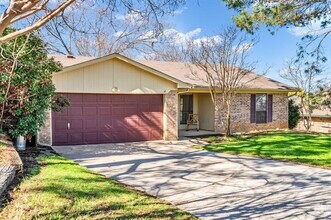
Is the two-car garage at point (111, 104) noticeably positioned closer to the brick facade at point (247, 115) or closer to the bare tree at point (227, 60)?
the bare tree at point (227, 60)

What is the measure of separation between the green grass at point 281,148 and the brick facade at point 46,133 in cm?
609

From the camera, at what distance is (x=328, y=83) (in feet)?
73.7

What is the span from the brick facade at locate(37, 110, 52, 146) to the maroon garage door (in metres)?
0.21

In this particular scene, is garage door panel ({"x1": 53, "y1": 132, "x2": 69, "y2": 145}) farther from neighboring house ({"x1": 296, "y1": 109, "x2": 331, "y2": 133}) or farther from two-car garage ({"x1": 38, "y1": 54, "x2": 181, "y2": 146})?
neighboring house ({"x1": 296, "y1": 109, "x2": 331, "y2": 133})

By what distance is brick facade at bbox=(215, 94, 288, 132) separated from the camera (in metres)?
18.4

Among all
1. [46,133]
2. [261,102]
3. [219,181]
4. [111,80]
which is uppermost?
[111,80]

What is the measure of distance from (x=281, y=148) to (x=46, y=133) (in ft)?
30.0

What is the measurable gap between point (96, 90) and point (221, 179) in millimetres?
7611

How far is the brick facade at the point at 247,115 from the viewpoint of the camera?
18.4m

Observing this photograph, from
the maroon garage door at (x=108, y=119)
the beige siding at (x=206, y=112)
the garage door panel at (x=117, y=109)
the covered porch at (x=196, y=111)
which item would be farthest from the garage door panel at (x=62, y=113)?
the beige siding at (x=206, y=112)

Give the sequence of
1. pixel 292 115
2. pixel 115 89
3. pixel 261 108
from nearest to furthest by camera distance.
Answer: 1. pixel 115 89
2. pixel 261 108
3. pixel 292 115

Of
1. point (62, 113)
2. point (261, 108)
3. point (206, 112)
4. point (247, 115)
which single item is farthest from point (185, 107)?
point (62, 113)

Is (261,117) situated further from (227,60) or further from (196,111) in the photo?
(227,60)

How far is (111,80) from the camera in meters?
13.9
